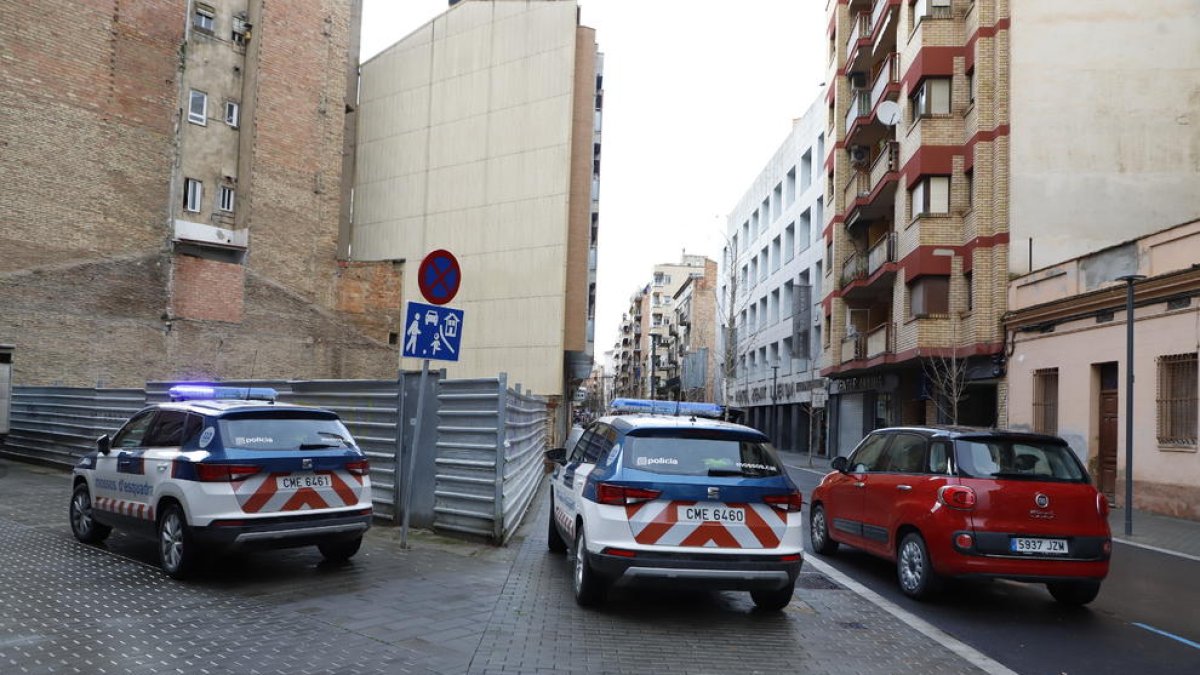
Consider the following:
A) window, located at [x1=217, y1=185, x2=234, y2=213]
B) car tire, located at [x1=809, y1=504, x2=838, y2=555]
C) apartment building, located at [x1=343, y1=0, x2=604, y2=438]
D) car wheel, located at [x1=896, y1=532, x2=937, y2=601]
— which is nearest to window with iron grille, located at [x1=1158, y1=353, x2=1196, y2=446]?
car tire, located at [x1=809, y1=504, x2=838, y2=555]

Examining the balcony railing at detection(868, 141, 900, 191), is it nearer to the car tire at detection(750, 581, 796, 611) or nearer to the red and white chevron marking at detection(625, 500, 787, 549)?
the car tire at detection(750, 581, 796, 611)

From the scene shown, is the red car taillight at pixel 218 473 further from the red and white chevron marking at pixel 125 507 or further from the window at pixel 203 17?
the window at pixel 203 17

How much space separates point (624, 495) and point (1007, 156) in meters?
22.0

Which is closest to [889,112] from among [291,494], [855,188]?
[855,188]

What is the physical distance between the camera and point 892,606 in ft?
26.6

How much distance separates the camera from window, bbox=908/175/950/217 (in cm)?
2744

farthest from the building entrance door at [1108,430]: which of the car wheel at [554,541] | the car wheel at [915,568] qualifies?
the car wheel at [554,541]

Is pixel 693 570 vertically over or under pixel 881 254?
under

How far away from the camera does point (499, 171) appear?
4022 centimetres

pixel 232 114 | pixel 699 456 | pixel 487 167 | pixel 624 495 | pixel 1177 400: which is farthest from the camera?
pixel 487 167

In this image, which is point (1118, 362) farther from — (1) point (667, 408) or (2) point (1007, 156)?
(1) point (667, 408)

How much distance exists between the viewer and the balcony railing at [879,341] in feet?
99.2

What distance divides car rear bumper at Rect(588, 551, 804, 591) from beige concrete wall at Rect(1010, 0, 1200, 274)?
68.3 ft

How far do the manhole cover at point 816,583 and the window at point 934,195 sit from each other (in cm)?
2020
